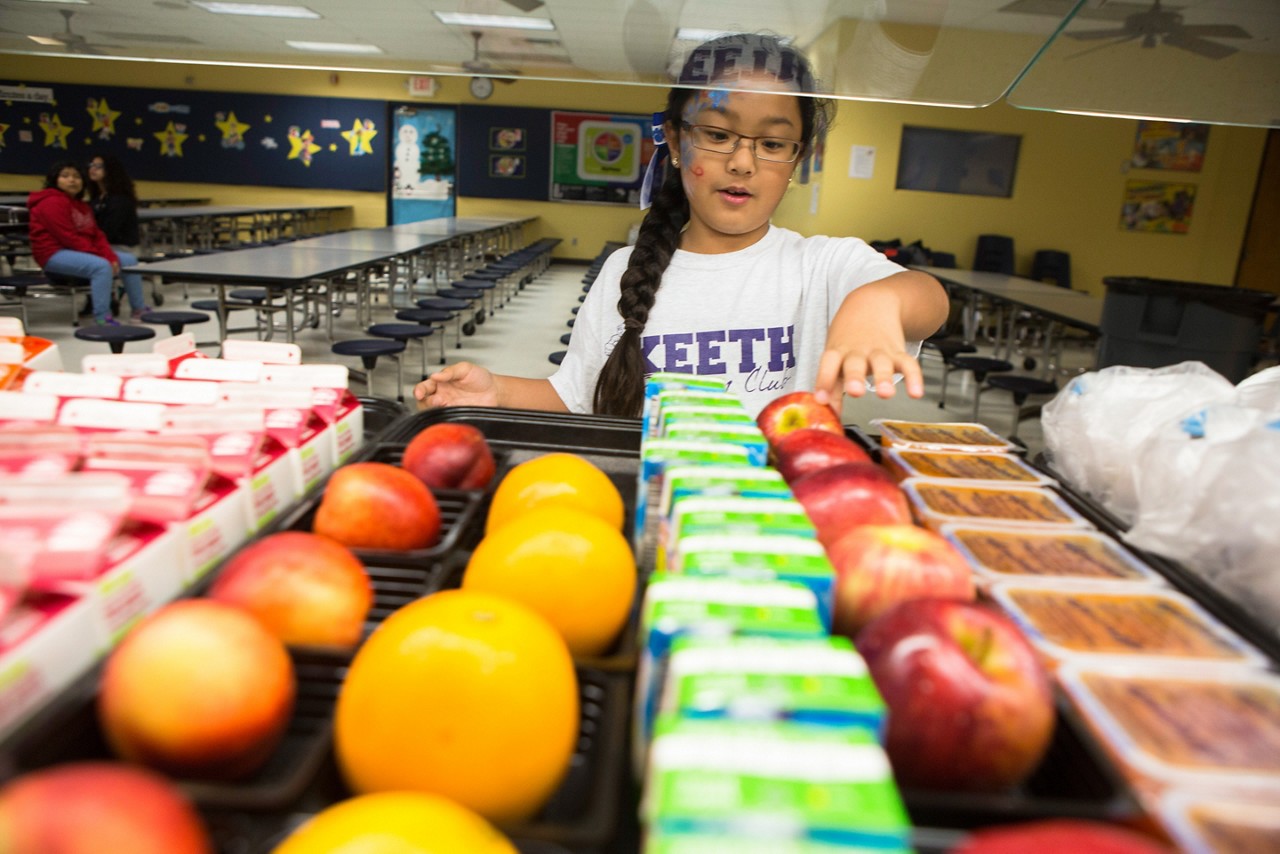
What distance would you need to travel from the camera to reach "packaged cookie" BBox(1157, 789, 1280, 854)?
470mm

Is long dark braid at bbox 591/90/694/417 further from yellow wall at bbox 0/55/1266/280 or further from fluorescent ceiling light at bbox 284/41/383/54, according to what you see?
yellow wall at bbox 0/55/1266/280

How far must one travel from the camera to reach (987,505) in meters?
0.96

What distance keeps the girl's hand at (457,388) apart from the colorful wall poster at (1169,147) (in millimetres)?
11710

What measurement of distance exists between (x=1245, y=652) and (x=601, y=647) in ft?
1.87

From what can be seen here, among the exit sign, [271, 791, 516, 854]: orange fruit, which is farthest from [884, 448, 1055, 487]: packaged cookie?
the exit sign

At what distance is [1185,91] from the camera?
1.25 metres

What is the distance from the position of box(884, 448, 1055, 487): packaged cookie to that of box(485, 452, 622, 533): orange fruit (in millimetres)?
418

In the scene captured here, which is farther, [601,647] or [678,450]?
[678,450]

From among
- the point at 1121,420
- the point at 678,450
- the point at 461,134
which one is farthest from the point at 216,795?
the point at 461,134

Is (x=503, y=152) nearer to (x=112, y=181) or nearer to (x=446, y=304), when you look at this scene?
(x=112, y=181)

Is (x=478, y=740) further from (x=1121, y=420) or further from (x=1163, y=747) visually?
(x=1121, y=420)

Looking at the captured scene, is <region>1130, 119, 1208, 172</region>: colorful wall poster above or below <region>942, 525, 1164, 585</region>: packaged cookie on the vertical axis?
above

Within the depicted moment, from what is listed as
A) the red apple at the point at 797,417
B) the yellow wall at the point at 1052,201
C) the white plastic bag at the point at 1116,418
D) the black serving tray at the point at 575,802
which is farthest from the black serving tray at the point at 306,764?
the yellow wall at the point at 1052,201

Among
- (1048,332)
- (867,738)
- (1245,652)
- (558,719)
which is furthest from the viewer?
(1048,332)
